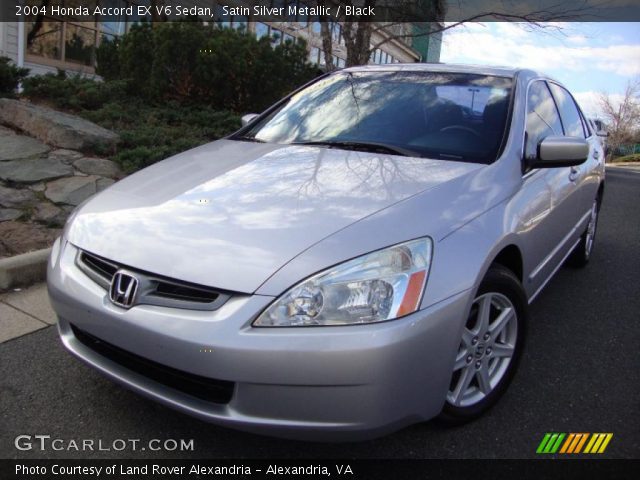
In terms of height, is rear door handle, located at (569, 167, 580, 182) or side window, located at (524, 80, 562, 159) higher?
side window, located at (524, 80, 562, 159)

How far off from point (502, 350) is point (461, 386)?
1.13 feet

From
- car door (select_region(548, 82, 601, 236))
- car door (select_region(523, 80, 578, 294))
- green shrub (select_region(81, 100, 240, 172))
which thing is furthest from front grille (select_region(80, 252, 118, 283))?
green shrub (select_region(81, 100, 240, 172))

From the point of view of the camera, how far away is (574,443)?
2268 millimetres

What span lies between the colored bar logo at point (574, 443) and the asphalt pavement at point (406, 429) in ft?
0.10

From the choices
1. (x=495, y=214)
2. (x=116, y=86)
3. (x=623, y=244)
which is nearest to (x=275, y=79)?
(x=116, y=86)

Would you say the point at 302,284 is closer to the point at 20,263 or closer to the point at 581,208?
the point at 20,263

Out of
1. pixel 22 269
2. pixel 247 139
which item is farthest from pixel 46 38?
pixel 247 139

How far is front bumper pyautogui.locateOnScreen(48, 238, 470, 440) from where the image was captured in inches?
67.8

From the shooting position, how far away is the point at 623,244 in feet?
19.3

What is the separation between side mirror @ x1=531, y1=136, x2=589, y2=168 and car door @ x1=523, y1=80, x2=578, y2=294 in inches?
2.7

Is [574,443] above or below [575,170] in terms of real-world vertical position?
below

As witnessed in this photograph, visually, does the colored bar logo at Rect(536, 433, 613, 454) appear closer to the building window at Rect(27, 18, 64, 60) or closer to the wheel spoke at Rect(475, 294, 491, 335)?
the wheel spoke at Rect(475, 294, 491, 335)

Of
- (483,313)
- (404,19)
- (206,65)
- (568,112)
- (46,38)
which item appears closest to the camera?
(483,313)

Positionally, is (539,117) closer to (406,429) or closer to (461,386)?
(461,386)
